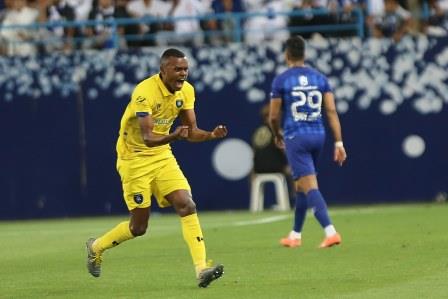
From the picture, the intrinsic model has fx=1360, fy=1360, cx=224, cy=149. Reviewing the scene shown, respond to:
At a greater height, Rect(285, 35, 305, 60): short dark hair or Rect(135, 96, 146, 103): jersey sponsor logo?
Rect(285, 35, 305, 60): short dark hair

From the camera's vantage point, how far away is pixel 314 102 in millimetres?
14953

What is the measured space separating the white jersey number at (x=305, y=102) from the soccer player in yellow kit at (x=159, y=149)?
3235 millimetres

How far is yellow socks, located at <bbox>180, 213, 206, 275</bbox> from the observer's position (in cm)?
1123

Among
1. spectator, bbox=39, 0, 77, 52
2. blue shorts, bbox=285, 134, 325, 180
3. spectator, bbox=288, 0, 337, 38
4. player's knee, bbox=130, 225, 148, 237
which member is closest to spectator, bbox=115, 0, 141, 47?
spectator, bbox=39, 0, 77, 52

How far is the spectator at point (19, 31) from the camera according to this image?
2480 centimetres

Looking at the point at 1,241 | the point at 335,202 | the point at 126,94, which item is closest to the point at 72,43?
the point at 126,94

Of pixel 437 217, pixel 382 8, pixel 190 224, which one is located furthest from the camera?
pixel 382 8

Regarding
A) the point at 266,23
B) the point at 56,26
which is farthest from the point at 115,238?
the point at 266,23

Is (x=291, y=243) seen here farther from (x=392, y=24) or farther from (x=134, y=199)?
(x=392, y=24)

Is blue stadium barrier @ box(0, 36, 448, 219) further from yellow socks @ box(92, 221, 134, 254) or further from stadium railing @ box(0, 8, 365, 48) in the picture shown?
yellow socks @ box(92, 221, 134, 254)

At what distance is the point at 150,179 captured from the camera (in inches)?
463

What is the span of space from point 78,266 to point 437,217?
292 inches

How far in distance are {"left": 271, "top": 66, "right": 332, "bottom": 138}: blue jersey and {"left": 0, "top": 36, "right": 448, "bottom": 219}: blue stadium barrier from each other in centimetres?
1006

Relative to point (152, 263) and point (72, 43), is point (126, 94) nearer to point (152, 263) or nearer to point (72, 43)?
point (72, 43)
